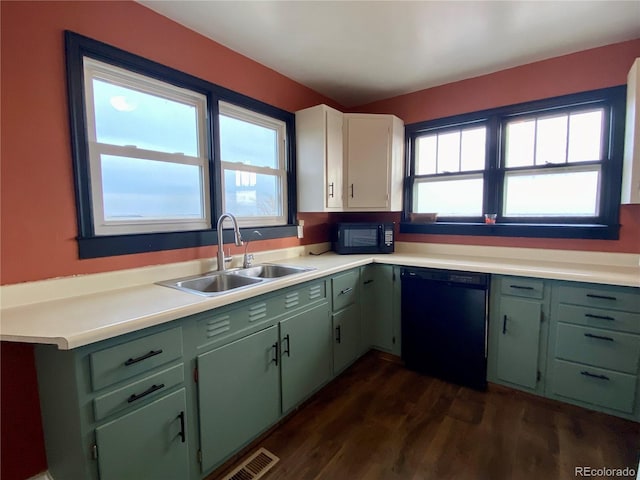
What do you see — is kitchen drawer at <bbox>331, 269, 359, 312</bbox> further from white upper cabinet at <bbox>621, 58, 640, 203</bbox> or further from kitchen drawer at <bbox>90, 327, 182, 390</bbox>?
white upper cabinet at <bbox>621, 58, 640, 203</bbox>

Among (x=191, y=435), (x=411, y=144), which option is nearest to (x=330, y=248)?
(x=411, y=144)

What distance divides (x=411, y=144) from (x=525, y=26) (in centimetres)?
130

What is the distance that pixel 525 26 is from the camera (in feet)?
6.47

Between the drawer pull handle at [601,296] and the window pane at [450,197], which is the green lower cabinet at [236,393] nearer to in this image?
the drawer pull handle at [601,296]

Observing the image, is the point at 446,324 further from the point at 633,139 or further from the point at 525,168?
the point at 633,139

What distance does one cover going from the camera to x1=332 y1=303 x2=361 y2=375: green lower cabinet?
7.60 ft

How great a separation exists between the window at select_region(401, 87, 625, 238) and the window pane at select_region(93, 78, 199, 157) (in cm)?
213

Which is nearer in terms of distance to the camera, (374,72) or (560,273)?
(560,273)

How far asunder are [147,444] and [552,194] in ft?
10.3

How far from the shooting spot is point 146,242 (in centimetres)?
178

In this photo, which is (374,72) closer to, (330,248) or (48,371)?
(330,248)

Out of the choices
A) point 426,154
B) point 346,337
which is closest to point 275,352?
point 346,337

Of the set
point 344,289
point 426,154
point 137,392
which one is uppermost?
point 426,154

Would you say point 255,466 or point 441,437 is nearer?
point 255,466
